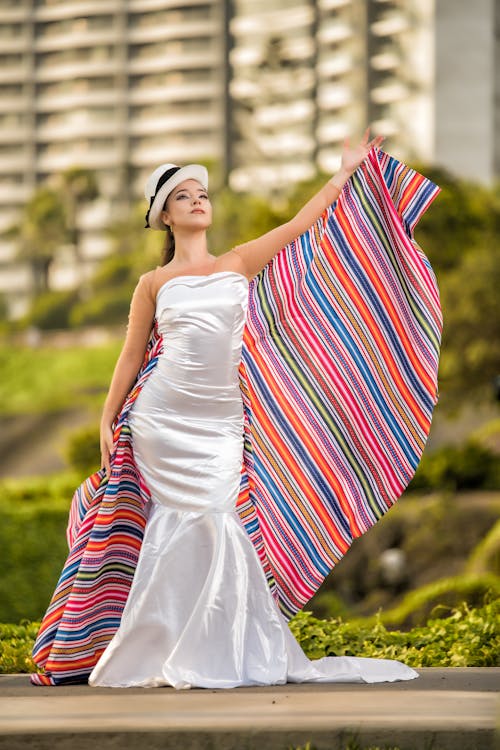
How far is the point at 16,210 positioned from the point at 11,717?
90.9 m

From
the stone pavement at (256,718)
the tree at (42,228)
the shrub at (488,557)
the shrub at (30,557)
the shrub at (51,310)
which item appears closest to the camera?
the stone pavement at (256,718)

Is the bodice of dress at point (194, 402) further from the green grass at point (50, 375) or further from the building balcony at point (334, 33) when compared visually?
the building balcony at point (334, 33)

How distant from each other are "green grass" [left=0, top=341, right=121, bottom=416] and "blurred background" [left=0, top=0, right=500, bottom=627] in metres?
0.11

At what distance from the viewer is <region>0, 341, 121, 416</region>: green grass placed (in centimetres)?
4384

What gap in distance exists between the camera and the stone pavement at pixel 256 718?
12.4 ft

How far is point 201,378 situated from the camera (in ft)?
16.0

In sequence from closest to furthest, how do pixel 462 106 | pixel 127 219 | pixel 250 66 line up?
1. pixel 127 219
2. pixel 462 106
3. pixel 250 66

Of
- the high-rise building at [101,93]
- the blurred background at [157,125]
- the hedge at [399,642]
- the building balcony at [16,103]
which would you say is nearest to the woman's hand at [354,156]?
the hedge at [399,642]

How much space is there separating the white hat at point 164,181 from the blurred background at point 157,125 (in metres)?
26.0

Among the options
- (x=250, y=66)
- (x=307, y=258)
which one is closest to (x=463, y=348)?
(x=307, y=258)

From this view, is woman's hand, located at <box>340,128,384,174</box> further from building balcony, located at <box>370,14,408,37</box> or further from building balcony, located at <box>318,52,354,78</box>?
building balcony, located at <box>318,52,354,78</box>

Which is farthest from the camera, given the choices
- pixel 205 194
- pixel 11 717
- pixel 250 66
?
pixel 250 66

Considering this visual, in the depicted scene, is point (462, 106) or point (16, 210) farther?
point (16, 210)

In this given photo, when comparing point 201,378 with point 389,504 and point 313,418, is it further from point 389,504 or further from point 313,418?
point 389,504
